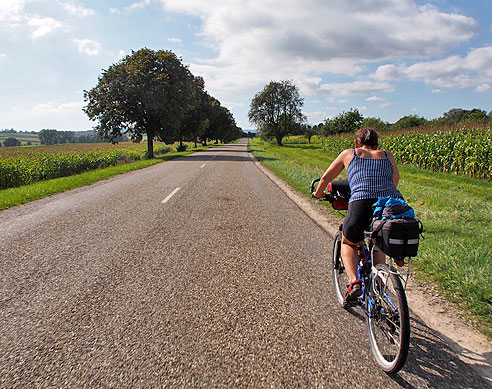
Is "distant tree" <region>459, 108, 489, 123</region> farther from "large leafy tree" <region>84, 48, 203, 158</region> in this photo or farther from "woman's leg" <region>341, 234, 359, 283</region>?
"large leafy tree" <region>84, 48, 203, 158</region>

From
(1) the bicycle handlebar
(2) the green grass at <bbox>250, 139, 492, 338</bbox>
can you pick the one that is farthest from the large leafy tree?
(1) the bicycle handlebar

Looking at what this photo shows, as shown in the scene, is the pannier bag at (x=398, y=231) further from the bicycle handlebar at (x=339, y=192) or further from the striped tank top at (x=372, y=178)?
the bicycle handlebar at (x=339, y=192)

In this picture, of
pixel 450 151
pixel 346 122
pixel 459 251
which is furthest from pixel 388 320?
pixel 346 122

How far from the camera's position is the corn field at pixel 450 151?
12578mm

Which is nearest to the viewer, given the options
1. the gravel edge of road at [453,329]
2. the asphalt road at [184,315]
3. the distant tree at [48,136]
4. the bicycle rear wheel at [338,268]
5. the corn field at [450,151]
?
the asphalt road at [184,315]

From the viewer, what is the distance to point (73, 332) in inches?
105

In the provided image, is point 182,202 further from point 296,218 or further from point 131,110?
point 131,110

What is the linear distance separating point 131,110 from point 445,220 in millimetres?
29240

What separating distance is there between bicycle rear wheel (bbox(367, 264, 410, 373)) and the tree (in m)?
59.2

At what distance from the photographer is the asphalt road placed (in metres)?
2.21

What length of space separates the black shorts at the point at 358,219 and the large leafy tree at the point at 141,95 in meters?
28.7

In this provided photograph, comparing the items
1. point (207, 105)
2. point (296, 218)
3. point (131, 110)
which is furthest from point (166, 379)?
point (207, 105)

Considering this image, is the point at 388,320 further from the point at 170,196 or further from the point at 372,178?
the point at 170,196

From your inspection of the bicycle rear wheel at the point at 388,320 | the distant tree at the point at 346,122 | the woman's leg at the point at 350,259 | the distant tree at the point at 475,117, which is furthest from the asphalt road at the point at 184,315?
the distant tree at the point at 346,122
